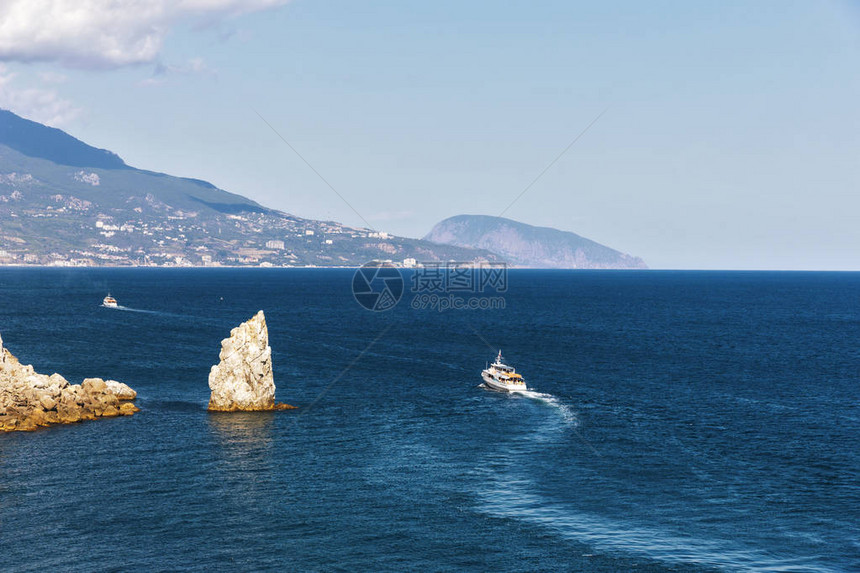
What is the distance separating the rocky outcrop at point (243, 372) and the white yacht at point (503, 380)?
127ft

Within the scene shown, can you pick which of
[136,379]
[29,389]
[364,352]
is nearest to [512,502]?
[29,389]

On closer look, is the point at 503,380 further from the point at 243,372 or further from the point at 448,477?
the point at 448,477

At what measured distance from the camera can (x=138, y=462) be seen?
86.6 metres

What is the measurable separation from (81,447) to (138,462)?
10.9m

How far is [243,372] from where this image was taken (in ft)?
368

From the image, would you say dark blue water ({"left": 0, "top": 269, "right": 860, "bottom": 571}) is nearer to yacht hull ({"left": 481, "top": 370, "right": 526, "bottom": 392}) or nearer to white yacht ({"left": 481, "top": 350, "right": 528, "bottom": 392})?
yacht hull ({"left": 481, "top": 370, "right": 526, "bottom": 392})

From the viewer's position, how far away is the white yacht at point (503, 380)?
5022 inches

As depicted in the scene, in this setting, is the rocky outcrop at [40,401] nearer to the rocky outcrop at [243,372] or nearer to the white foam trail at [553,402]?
the rocky outcrop at [243,372]

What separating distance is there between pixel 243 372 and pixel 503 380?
4303 cm

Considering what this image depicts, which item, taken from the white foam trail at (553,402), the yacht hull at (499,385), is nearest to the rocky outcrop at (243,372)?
the yacht hull at (499,385)

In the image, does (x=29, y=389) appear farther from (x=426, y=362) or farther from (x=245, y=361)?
(x=426, y=362)

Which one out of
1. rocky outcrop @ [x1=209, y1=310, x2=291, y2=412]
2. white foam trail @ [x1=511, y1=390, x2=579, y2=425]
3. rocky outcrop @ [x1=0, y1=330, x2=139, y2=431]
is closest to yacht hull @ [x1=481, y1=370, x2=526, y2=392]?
white foam trail @ [x1=511, y1=390, x2=579, y2=425]

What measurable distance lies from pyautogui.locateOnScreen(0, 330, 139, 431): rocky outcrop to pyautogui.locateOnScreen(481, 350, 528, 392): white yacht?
56.9m

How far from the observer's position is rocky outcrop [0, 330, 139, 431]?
102 meters
